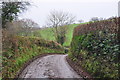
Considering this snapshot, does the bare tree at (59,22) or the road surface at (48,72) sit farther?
the bare tree at (59,22)

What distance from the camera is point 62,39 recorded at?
41125 millimetres

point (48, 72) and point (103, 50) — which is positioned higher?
point (103, 50)

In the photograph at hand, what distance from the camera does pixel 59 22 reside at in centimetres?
3944

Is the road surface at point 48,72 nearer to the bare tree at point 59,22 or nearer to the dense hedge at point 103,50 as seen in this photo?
the dense hedge at point 103,50

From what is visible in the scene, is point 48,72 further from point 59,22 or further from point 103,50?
point 59,22

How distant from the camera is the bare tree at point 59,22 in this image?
39.4 meters

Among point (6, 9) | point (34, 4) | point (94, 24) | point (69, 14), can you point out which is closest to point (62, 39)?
point (69, 14)

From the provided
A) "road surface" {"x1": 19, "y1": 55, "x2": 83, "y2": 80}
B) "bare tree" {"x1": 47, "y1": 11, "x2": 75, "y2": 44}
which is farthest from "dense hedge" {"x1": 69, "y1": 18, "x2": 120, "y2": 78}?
"bare tree" {"x1": 47, "y1": 11, "x2": 75, "y2": 44}

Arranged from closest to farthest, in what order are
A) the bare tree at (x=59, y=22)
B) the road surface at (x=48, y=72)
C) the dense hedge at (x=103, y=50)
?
the dense hedge at (x=103, y=50)
the road surface at (x=48, y=72)
the bare tree at (x=59, y=22)

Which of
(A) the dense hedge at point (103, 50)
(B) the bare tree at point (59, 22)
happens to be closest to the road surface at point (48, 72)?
(A) the dense hedge at point (103, 50)

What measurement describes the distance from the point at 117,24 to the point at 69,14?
34.0 meters

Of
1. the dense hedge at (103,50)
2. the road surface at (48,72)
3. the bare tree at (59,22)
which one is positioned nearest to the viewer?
the dense hedge at (103,50)

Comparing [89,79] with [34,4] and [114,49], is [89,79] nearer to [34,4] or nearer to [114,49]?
[114,49]

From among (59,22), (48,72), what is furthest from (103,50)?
(59,22)
